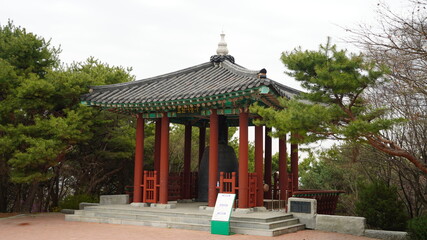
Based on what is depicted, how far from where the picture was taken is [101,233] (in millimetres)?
11492

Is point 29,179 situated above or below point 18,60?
below

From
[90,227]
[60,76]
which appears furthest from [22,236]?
[60,76]

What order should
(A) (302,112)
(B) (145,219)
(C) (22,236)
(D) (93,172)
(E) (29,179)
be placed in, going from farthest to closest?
(D) (93,172)
(E) (29,179)
(B) (145,219)
(C) (22,236)
(A) (302,112)

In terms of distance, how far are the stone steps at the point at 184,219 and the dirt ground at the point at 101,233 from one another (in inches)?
12.1

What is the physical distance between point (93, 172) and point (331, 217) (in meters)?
12.5

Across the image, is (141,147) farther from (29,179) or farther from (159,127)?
(29,179)

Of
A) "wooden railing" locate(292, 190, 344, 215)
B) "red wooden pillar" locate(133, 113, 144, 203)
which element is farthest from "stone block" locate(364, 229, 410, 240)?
"red wooden pillar" locate(133, 113, 144, 203)

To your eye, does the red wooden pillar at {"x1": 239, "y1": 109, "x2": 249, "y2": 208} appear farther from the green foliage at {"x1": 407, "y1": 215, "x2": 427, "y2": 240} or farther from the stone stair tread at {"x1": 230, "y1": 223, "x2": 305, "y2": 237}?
the green foliage at {"x1": 407, "y1": 215, "x2": 427, "y2": 240}

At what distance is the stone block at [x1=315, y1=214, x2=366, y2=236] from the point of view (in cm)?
1205

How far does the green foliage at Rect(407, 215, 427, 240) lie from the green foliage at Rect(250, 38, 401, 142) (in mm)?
3231

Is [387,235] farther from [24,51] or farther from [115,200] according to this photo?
[24,51]

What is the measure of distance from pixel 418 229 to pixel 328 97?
14.1 feet

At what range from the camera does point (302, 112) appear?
30.5 ft

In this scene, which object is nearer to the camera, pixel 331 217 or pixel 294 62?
pixel 294 62
